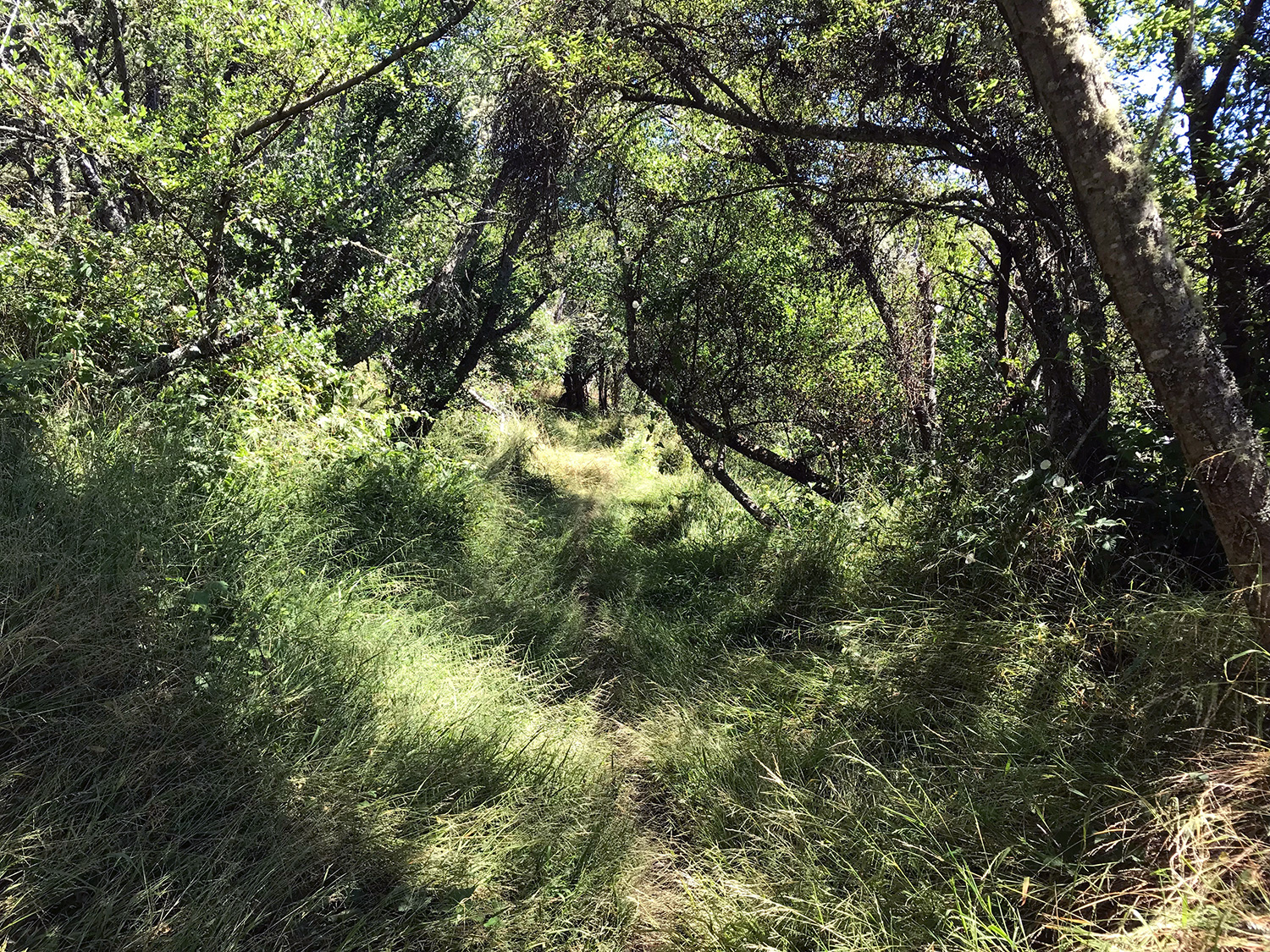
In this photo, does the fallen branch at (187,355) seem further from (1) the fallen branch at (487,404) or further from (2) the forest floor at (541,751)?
(1) the fallen branch at (487,404)

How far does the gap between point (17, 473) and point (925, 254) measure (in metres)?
6.50

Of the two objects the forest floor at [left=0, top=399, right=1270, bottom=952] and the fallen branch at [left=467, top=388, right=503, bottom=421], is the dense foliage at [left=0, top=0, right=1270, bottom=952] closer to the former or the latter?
the forest floor at [left=0, top=399, right=1270, bottom=952]

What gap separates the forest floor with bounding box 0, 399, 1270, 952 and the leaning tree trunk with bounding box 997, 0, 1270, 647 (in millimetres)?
388

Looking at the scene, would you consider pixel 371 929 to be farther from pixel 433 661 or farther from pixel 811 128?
pixel 811 128

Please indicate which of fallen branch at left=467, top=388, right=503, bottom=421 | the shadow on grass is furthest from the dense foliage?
fallen branch at left=467, top=388, right=503, bottom=421

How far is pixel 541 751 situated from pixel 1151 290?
3016mm

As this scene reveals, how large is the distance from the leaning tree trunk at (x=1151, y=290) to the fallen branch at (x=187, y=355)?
4.94 m

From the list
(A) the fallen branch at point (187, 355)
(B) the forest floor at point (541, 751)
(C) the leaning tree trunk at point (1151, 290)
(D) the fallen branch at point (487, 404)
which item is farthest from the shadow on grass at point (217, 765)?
(D) the fallen branch at point (487, 404)

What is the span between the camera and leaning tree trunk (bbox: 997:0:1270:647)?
1944mm

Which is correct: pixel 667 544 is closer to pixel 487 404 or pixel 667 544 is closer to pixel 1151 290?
pixel 1151 290

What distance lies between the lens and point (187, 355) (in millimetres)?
4332

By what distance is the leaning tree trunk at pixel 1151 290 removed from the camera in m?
1.94

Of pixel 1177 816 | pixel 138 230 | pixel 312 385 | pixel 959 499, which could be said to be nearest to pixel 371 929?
pixel 1177 816

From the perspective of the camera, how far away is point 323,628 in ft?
9.99
